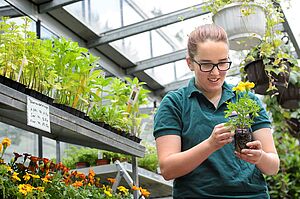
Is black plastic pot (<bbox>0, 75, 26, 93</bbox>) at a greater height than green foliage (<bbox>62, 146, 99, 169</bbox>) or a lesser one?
lesser

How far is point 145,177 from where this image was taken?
13.3 feet

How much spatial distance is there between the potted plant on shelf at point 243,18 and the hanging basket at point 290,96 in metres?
1.19

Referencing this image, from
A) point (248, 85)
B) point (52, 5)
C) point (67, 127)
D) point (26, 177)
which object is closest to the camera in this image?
point (248, 85)

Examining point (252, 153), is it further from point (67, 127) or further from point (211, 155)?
point (67, 127)

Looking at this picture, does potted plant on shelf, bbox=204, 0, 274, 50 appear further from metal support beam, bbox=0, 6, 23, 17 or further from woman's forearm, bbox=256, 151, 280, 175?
woman's forearm, bbox=256, 151, 280, 175

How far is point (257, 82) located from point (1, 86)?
2.62 m

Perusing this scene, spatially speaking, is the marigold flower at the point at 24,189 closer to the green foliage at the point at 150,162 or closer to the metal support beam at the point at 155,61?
the green foliage at the point at 150,162

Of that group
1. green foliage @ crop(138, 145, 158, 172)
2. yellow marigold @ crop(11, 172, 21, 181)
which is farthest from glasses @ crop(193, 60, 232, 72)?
green foliage @ crop(138, 145, 158, 172)

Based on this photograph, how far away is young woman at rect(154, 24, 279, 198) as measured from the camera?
138cm

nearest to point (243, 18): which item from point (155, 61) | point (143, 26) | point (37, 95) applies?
point (37, 95)

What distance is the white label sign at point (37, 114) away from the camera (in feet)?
6.93

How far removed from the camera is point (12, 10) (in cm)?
448

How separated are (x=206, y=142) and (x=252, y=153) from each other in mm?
114

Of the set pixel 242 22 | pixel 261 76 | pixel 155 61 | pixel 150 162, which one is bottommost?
pixel 150 162
